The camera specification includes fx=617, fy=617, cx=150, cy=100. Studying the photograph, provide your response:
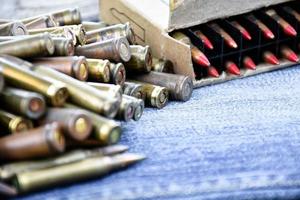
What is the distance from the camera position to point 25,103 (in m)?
1.06

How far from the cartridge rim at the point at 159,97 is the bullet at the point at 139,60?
8 centimetres

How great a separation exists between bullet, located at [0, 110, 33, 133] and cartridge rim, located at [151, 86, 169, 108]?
35cm

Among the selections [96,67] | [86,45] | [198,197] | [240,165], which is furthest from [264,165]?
[86,45]

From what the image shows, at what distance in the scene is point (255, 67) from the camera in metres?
1.54

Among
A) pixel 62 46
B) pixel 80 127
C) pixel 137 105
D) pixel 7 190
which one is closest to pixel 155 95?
pixel 137 105

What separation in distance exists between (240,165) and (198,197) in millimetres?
114

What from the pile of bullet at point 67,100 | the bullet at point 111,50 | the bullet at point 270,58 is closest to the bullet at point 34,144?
the pile of bullet at point 67,100

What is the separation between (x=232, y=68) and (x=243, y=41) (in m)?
0.08

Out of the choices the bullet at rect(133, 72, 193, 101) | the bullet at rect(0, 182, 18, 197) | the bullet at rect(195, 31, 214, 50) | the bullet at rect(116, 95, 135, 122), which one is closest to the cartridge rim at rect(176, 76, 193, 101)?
the bullet at rect(133, 72, 193, 101)

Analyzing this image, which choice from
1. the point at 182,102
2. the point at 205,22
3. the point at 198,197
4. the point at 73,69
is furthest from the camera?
the point at 205,22

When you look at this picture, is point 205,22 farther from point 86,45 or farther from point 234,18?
point 86,45

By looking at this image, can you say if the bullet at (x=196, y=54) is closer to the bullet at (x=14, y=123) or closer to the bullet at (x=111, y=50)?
the bullet at (x=111, y=50)

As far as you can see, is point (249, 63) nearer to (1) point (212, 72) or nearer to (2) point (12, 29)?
(1) point (212, 72)

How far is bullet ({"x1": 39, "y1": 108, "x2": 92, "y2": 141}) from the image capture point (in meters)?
1.02
